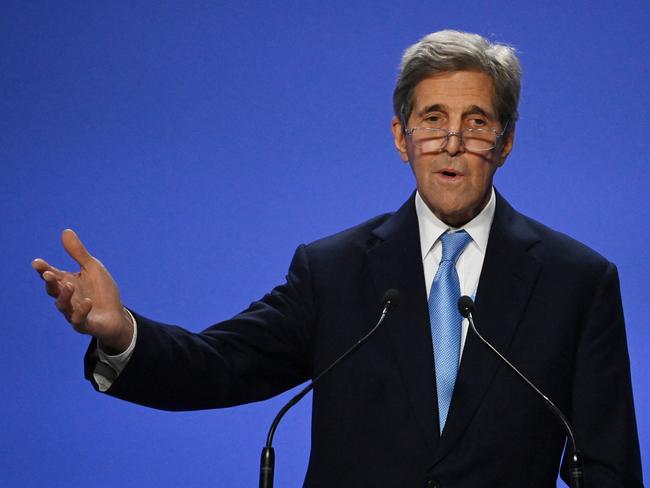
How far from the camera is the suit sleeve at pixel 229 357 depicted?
68.0 inches

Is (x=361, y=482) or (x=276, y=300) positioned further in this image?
(x=276, y=300)

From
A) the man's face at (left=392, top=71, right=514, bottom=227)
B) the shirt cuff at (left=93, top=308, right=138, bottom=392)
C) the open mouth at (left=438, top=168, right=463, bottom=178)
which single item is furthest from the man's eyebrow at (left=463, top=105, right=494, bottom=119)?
the shirt cuff at (left=93, top=308, right=138, bottom=392)

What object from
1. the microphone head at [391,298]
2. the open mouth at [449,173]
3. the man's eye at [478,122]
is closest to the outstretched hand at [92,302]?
the microphone head at [391,298]

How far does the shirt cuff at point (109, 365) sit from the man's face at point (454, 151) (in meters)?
0.60

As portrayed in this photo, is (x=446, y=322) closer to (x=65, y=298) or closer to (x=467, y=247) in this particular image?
(x=467, y=247)

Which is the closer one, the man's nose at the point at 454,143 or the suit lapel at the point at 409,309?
the suit lapel at the point at 409,309

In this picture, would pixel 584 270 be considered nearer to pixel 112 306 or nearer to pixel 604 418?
pixel 604 418

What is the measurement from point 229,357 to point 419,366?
33cm

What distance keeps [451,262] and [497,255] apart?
0.28 ft

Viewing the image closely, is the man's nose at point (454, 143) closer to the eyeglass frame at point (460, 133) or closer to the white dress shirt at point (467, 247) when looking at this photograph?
the eyeglass frame at point (460, 133)

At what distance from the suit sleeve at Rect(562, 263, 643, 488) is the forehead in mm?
409

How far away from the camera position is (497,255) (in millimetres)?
1966

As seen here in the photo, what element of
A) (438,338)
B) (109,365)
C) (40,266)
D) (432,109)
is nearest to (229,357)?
(109,365)

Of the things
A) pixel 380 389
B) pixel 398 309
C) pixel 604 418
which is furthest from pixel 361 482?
pixel 604 418
